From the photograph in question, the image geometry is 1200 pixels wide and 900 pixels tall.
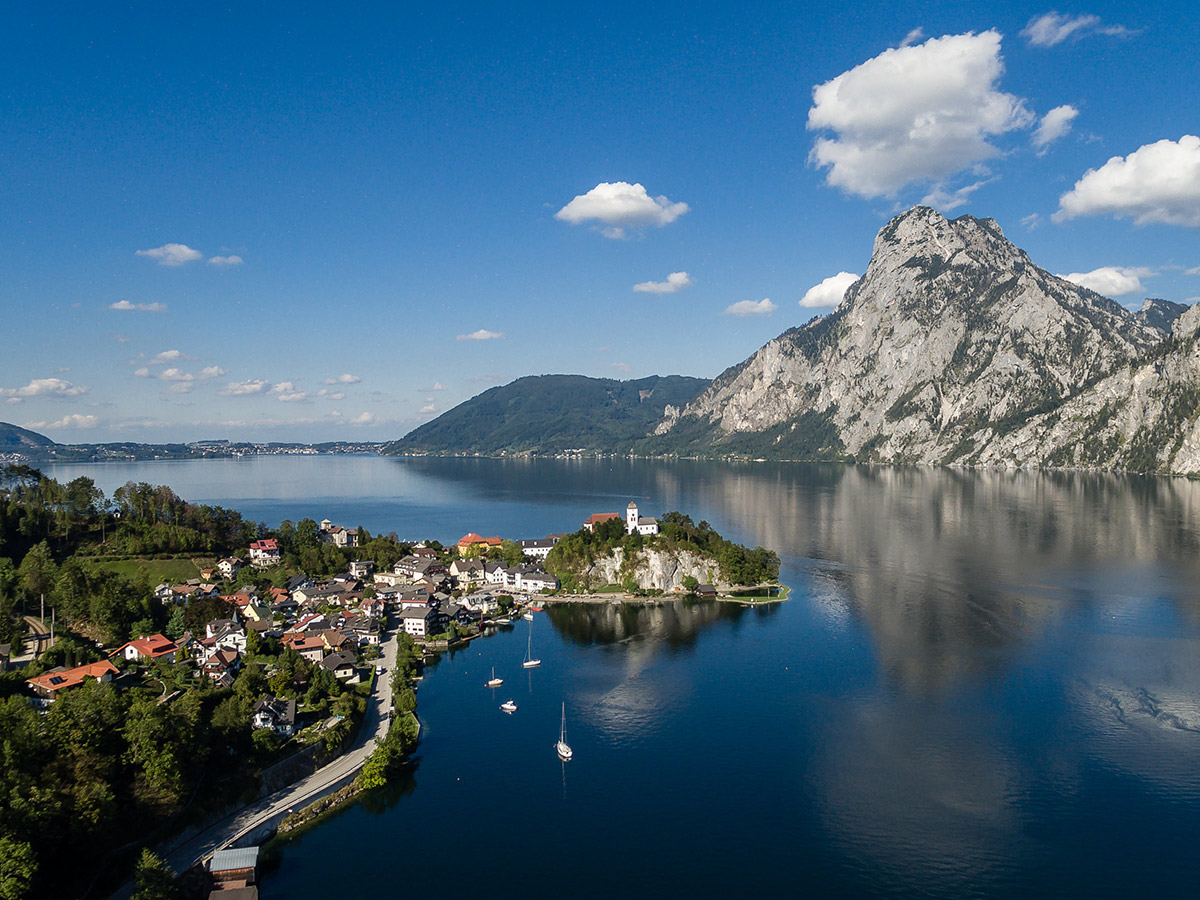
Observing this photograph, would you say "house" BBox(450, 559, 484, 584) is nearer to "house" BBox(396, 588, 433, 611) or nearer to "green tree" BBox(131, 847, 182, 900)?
"house" BBox(396, 588, 433, 611)

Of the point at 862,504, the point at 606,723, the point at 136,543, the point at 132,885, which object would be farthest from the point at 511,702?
the point at 862,504

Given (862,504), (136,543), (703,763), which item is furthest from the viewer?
(862,504)

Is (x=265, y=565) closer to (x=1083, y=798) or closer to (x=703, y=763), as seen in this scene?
(x=703, y=763)

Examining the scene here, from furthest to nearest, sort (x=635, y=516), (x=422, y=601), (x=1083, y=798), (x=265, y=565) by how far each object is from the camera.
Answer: (x=635, y=516) → (x=265, y=565) → (x=422, y=601) → (x=1083, y=798)

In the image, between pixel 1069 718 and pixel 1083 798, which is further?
pixel 1069 718

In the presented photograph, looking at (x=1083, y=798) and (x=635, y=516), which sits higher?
(x=635, y=516)
